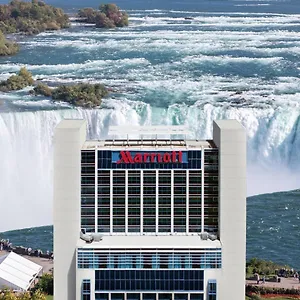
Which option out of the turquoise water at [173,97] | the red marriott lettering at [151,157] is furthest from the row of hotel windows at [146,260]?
the turquoise water at [173,97]

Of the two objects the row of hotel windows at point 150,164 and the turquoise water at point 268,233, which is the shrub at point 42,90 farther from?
the row of hotel windows at point 150,164

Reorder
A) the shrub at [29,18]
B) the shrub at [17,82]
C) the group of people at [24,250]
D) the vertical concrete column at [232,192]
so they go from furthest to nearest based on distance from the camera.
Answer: the shrub at [29,18] < the shrub at [17,82] < the group of people at [24,250] < the vertical concrete column at [232,192]

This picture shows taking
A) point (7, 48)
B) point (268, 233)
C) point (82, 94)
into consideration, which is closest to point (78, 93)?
point (82, 94)

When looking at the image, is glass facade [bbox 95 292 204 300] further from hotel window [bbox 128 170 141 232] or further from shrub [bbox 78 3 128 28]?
shrub [bbox 78 3 128 28]

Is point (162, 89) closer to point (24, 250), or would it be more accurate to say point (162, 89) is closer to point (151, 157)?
point (24, 250)

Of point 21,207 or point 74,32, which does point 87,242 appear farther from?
point 74,32

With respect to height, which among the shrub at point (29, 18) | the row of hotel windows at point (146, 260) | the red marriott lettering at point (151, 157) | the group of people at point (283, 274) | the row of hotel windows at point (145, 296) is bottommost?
the group of people at point (283, 274)

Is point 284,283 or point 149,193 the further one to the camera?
point 284,283

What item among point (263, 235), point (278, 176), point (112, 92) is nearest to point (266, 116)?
point (278, 176)
